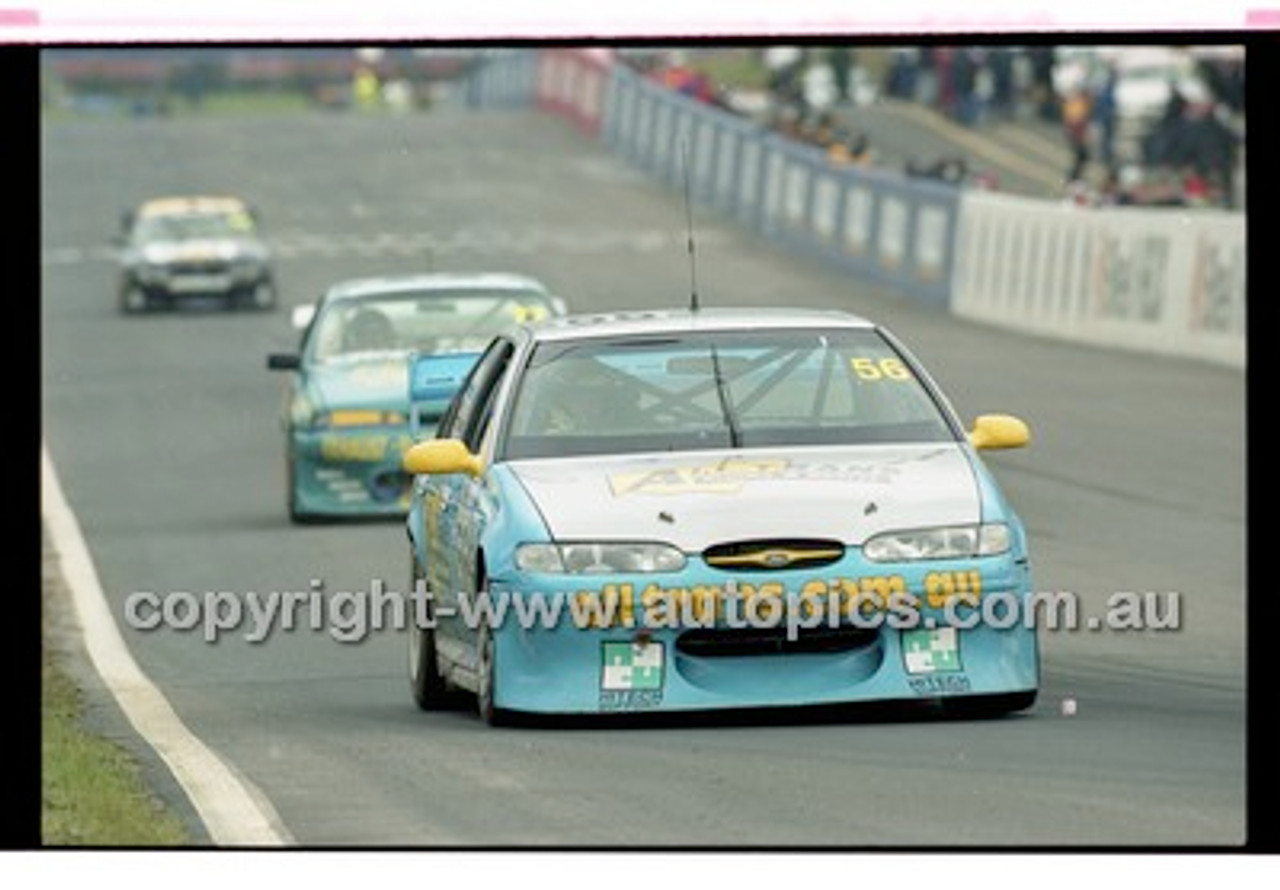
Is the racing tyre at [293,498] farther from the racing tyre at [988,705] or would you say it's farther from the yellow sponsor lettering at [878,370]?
the racing tyre at [988,705]

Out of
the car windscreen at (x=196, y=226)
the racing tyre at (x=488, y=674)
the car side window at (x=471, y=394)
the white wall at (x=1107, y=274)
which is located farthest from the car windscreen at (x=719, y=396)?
the car windscreen at (x=196, y=226)

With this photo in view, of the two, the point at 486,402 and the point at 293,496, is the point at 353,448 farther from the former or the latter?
the point at 486,402

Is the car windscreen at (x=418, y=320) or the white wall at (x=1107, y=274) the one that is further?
the white wall at (x=1107, y=274)

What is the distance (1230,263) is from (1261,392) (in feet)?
71.9

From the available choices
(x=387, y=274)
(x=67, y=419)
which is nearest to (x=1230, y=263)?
(x=67, y=419)

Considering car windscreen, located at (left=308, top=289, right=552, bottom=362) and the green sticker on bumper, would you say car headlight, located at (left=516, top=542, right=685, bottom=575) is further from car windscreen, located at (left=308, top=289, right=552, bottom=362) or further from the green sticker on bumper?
car windscreen, located at (left=308, top=289, right=552, bottom=362)

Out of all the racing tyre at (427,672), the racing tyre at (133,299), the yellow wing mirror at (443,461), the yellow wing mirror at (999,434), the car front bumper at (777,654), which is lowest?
the racing tyre at (133,299)

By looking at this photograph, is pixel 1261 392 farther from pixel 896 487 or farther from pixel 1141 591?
pixel 1141 591

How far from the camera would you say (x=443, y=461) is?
13.1 metres

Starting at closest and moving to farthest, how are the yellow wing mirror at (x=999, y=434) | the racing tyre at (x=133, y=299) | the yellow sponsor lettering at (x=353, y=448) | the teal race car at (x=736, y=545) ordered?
the teal race car at (x=736, y=545)
the yellow wing mirror at (x=999, y=434)
the yellow sponsor lettering at (x=353, y=448)
the racing tyre at (x=133, y=299)

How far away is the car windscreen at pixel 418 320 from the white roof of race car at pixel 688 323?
8.21m

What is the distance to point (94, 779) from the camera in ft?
39.3

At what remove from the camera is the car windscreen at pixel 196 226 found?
4662 cm

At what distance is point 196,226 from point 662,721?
113 ft
